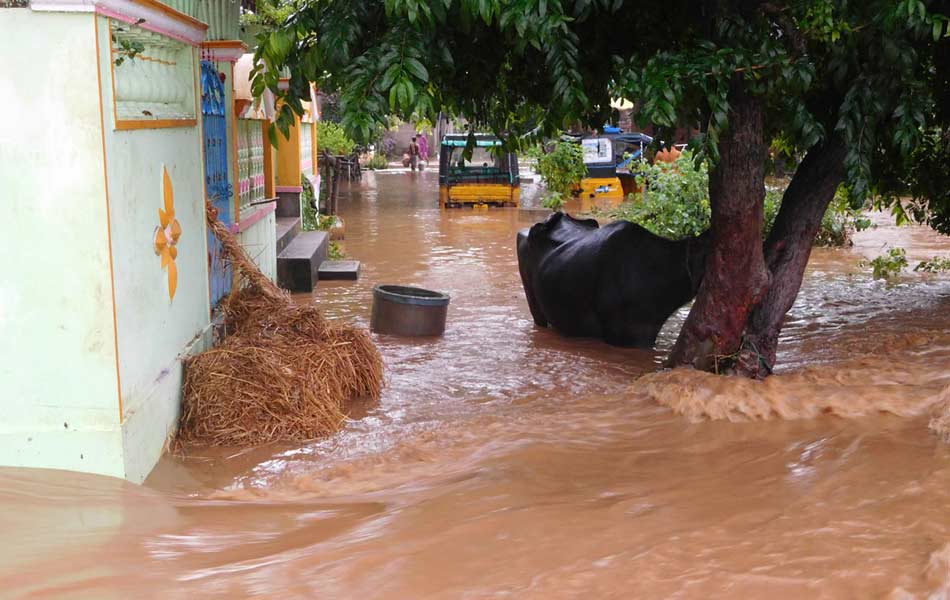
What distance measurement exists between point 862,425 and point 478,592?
9.31ft

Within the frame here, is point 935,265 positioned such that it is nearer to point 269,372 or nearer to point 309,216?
point 309,216

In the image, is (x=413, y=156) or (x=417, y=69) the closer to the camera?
(x=417, y=69)

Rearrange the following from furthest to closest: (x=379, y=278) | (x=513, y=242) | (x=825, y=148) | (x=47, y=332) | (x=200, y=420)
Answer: (x=513, y=242), (x=379, y=278), (x=825, y=148), (x=200, y=420), (x=47, y=332)

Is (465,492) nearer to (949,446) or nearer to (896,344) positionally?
(949,446)

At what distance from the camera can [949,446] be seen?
4.66m

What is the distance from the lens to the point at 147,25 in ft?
17.0

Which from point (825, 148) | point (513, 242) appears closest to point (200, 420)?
point (825, 148)

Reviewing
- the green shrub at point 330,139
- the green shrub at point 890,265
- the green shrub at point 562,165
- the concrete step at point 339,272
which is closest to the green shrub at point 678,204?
the green shrub at point 890,265

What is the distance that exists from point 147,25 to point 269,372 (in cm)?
221

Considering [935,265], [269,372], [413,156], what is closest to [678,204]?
[935,265]

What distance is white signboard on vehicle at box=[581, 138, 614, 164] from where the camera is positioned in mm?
23688

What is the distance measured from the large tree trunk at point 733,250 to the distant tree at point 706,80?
1 centimetres

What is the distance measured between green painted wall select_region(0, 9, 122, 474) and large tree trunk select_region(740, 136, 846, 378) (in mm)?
4774

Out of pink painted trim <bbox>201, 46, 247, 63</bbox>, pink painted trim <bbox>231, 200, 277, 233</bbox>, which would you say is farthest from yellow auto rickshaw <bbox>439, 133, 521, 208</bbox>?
pink painted trim <bbox>201, 46, 247, 63</bbox>
